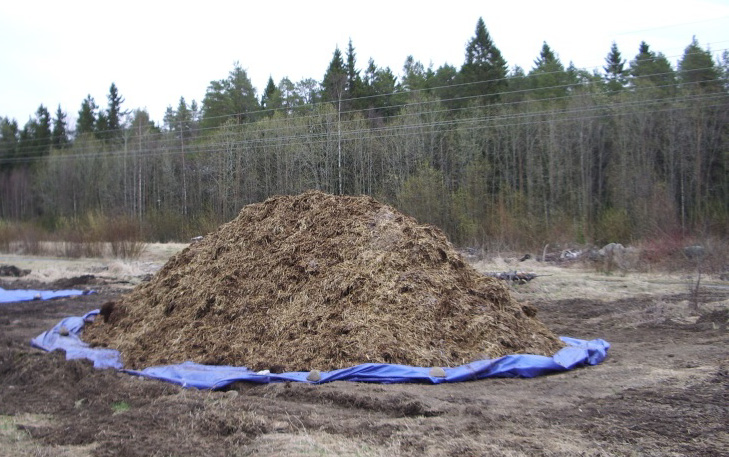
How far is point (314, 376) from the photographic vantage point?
618 cm

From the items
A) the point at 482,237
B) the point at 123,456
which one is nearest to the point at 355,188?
the point at 482,237

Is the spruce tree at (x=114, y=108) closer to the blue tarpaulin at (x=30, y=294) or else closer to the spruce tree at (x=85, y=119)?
the spruce tree at (x=85, y=119)

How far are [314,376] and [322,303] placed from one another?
4.76 feet

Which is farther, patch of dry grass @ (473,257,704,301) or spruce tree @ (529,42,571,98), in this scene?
spruce tree @ (529,42,571,98)

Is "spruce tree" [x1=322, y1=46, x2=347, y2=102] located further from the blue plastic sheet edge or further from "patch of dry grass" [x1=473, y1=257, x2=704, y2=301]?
the blue plastic sheet edge

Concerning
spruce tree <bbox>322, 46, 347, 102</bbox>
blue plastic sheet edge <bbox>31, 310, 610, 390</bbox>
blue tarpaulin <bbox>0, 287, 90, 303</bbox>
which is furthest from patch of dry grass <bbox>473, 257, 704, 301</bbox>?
spruce tree <bbox>322, 46, 347, 102</bbox>

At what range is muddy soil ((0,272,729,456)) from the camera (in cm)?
407

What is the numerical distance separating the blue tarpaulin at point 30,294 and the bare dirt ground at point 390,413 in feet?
21.2

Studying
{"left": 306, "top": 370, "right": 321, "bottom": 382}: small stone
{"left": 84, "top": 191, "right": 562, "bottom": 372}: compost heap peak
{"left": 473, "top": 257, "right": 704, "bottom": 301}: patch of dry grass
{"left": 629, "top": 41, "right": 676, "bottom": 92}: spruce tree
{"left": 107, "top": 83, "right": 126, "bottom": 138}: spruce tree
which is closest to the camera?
{"left": 306, "top": 370, "right": 321, "bottom": 382}: small stone

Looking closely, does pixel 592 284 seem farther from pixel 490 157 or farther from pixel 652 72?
pixel 652 72

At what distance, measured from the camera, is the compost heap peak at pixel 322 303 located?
6.89 m

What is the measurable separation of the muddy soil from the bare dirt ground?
0.01 meters

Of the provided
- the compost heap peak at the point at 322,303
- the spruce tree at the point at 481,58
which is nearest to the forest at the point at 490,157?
the spruce tree at the point at 481,58

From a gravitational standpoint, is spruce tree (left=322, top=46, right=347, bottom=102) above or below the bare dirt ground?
above
